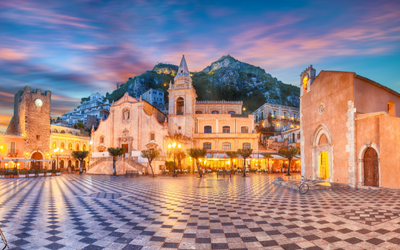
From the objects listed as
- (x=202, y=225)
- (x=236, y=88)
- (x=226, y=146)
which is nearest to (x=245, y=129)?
(x=226, y=146)

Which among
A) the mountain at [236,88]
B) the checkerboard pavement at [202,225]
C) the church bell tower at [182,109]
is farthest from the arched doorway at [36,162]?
the mountain at [236,88]

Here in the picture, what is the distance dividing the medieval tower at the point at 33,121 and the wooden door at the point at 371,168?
4927 centimetres

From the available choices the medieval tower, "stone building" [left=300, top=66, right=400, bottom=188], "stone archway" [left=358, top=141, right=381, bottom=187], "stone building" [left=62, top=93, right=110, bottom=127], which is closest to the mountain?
"stone building" [left=62, top=93, right=110, bottom=127]

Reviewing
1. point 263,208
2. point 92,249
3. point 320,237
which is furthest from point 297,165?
point 92,249

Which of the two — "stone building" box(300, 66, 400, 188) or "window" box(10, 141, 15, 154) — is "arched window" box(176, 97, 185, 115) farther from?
"window" box(10, 141, 15, 154)

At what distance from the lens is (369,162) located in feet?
50.3

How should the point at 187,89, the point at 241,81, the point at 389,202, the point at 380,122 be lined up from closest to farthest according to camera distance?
the point at 389,202 < the point at 380,122 < the point at 187,89 < the point at 241,81

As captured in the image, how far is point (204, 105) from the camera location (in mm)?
49781

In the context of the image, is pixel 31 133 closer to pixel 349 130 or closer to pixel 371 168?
pixel 349 130

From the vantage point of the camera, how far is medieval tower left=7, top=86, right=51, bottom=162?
41.1 metres

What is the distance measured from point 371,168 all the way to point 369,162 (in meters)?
0.41

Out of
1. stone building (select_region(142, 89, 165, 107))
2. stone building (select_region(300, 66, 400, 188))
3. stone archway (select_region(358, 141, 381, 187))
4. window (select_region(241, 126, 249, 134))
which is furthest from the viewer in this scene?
stone building (select_region(142, 89, 165, 107))

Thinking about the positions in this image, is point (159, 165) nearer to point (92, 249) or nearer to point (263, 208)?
point (263, 208)

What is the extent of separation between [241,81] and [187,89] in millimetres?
58165
